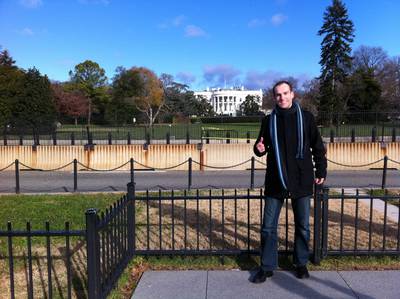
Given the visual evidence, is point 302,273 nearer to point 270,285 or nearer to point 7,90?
point 270,285

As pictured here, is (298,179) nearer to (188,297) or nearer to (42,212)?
(188,297)

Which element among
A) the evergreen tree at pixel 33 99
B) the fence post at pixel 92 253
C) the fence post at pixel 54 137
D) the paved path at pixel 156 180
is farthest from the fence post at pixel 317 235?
the evergreen tree at pixel 33 99

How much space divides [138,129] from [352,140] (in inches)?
459

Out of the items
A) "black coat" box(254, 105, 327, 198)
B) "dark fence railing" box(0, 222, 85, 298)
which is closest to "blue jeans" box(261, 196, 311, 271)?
"black coat" box(254, 105, 327, 198)

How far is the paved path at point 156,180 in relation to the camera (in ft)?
45.5

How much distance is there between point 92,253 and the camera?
4.10m

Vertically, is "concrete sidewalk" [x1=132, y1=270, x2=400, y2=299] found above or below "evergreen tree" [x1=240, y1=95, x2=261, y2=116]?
below

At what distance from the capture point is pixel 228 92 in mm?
166625

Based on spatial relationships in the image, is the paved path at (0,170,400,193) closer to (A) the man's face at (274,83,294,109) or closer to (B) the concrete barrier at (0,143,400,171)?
(B) the concrete barrier at (0,143,400,171)

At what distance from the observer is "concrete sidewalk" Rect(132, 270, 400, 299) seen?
486cm

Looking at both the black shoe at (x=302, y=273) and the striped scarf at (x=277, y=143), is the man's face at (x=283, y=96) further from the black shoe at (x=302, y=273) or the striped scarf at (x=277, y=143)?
the black shoe at (x=302, y=273)

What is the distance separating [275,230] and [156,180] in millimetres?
10333

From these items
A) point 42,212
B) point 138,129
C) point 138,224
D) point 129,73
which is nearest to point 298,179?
point 138,224

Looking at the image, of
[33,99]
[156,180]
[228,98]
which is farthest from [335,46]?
[228,98]
